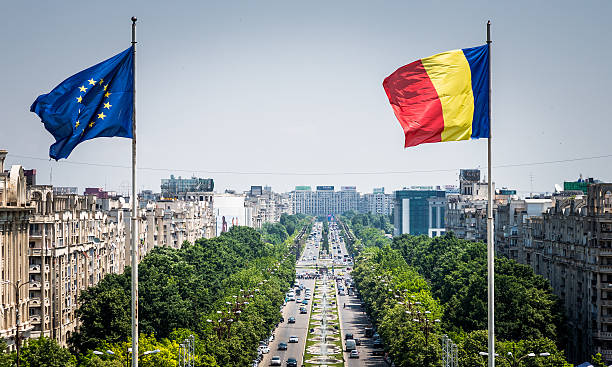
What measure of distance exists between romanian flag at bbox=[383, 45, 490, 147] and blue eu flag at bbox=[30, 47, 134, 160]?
12671 mm

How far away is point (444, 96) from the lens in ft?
118

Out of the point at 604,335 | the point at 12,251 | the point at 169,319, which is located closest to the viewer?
the point at 12,251

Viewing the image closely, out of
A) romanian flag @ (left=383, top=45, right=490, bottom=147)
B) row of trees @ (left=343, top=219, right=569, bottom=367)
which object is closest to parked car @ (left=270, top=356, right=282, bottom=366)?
row of trees @ (left=343, top=219, right=569, bottom=367)

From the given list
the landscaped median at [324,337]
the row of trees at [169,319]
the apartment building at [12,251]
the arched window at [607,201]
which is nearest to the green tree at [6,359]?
the row of trees at [169,319]

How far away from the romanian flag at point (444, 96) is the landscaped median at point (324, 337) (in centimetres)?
7931

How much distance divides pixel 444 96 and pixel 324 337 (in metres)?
105

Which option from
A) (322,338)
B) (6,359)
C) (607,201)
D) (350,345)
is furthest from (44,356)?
(607,201)

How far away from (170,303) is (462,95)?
79.8 m

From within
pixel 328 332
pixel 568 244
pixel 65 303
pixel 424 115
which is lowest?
pixel 328 332

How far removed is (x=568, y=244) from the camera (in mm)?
115312

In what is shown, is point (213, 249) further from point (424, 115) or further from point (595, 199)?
point (424, 115)

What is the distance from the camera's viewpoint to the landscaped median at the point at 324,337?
11531cm

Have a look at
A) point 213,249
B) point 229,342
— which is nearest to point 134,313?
point 229,342

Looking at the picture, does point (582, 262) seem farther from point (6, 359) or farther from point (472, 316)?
point (6, 359)
